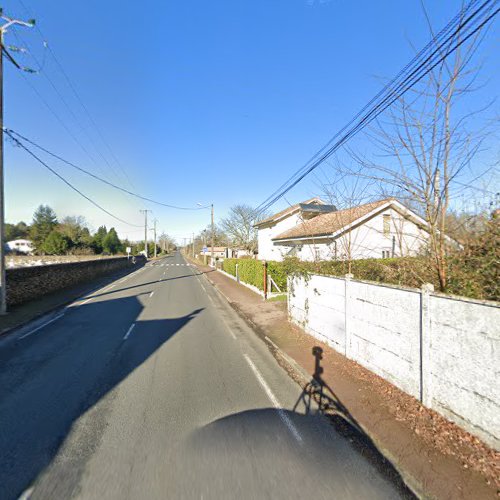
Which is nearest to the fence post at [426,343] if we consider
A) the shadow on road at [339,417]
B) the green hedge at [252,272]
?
the shadow on road at [339,417]

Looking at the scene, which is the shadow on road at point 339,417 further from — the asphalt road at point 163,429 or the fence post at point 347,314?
the fence post at point 347,314

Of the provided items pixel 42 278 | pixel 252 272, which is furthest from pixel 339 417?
pixel 42 278

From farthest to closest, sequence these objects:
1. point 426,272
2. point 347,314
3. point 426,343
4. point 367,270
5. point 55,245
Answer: point 55,245, point 367,270, point 347,314, point 426,272, point 426,343

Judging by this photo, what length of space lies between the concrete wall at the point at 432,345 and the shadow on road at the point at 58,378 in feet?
13.3

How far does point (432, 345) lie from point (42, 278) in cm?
1578

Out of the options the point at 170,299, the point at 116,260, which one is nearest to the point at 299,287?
the point at 170,299

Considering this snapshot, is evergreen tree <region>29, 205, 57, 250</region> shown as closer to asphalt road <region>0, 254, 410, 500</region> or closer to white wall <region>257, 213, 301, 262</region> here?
white wall <region>257, 213, 301, 262</region>

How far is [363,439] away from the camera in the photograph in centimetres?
318

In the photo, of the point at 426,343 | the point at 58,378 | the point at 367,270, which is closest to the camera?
the point at 426,343

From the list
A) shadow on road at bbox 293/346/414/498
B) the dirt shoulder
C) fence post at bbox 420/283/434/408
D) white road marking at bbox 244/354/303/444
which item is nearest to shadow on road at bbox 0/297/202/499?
white road marking at bbox 244/354/303/444

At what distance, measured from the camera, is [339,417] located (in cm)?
364

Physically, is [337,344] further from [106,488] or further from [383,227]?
[383,227]

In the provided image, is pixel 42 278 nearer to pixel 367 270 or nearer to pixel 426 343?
pixel 367 270

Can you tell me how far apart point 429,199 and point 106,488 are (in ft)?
17.4
